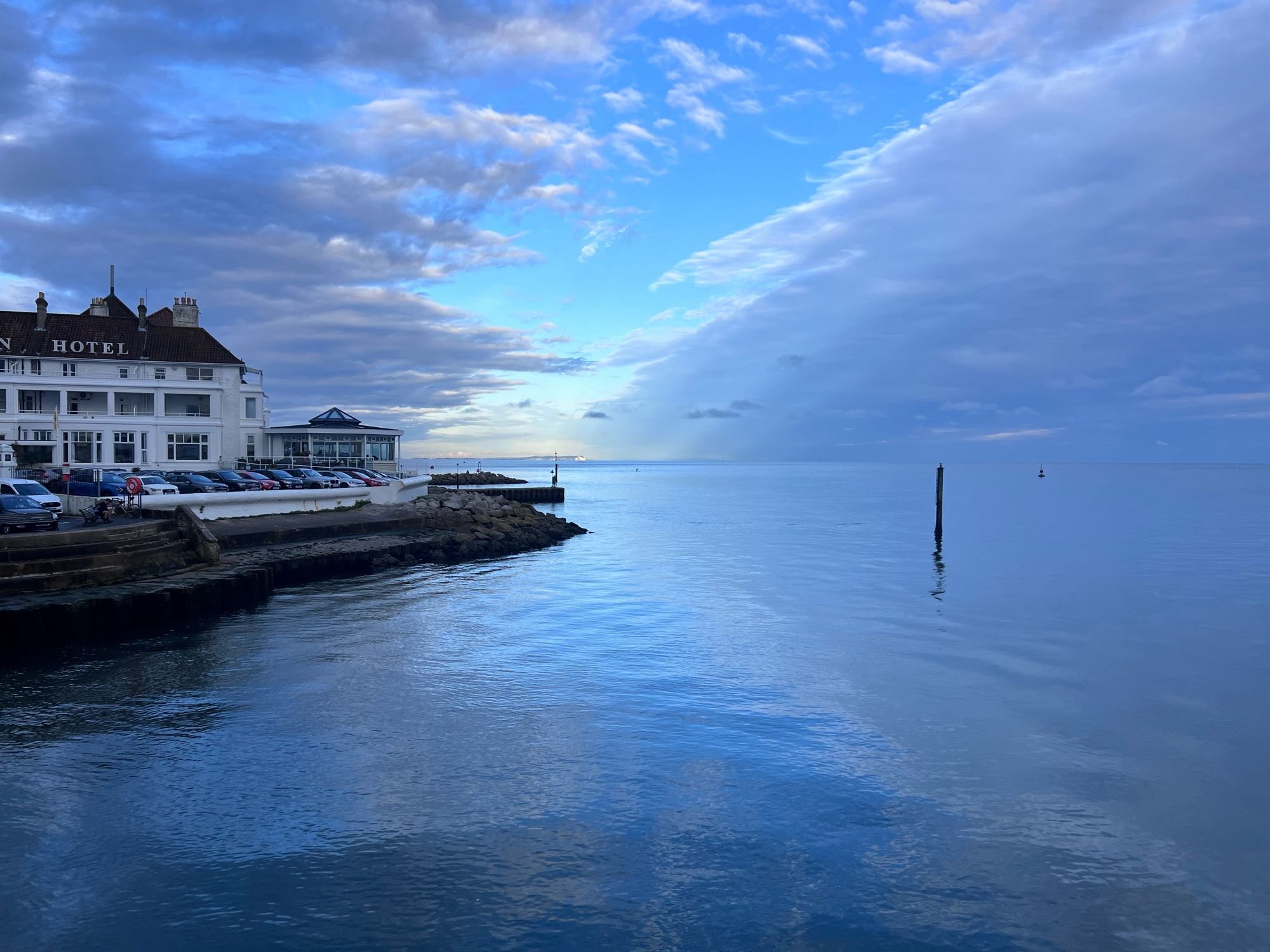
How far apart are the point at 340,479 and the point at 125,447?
15456 millimetres

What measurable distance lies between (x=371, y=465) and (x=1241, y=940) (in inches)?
2635

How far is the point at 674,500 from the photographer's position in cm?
10375

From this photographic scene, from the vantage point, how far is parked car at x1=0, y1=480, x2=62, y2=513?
27219 millimetres

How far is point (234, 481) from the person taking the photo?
46.1 meters

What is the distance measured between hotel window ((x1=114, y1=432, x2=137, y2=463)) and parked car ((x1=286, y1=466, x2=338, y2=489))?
10899mm

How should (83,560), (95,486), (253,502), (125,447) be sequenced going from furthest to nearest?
(125,447) → (253,502) → (95,486) → (83,560)

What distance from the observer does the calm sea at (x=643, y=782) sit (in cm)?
933

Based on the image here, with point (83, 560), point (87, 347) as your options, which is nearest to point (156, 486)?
point (83, 560)

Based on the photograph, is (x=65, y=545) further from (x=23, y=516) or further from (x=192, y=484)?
(x=192, y=484)

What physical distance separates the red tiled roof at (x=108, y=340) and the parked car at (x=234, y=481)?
1660 cm

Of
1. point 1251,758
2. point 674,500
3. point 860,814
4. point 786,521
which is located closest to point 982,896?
point 860,814

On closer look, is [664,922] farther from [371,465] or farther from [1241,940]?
[371,465]

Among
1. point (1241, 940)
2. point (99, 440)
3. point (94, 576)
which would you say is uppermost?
point (99, 440)

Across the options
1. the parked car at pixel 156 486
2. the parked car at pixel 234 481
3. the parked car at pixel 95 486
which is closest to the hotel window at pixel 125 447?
the parked car at pixel 234 481
